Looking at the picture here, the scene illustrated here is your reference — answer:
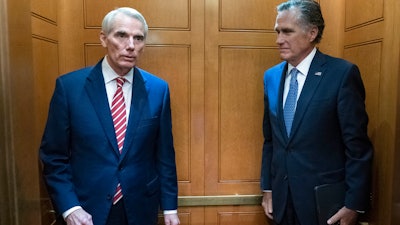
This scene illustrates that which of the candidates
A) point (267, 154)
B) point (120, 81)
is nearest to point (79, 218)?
point (120, 81)

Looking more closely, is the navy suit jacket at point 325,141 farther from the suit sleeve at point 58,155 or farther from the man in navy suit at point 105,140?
the suit sleeve at point 58,155

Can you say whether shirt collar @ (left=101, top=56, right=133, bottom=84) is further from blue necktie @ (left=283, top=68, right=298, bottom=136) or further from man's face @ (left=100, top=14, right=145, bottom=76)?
blue necktie @ (left=283, top=68, right=298, bottom=136)

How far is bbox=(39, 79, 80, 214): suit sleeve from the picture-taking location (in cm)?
162

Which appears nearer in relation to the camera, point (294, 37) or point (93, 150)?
point (93, 150)

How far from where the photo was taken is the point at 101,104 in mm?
1667

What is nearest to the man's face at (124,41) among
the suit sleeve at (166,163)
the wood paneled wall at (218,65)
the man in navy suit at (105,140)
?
the man in navy suit at (105,140)

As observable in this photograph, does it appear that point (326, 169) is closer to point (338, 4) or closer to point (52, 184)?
point (338, 4)

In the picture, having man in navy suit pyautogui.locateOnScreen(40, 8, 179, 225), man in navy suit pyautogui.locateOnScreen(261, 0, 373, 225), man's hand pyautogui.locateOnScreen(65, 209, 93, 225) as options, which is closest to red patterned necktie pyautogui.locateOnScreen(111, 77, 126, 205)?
man in navy suit pyautogui.locateOnScreen(40, 8, 179, 225)

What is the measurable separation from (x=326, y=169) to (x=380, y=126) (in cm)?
38

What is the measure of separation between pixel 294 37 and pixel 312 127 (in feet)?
1.48

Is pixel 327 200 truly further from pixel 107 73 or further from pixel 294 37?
pixel 107 73

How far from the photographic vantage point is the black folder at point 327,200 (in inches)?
69.4

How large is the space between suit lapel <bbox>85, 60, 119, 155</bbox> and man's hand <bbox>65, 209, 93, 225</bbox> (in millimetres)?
301

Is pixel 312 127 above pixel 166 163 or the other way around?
above
